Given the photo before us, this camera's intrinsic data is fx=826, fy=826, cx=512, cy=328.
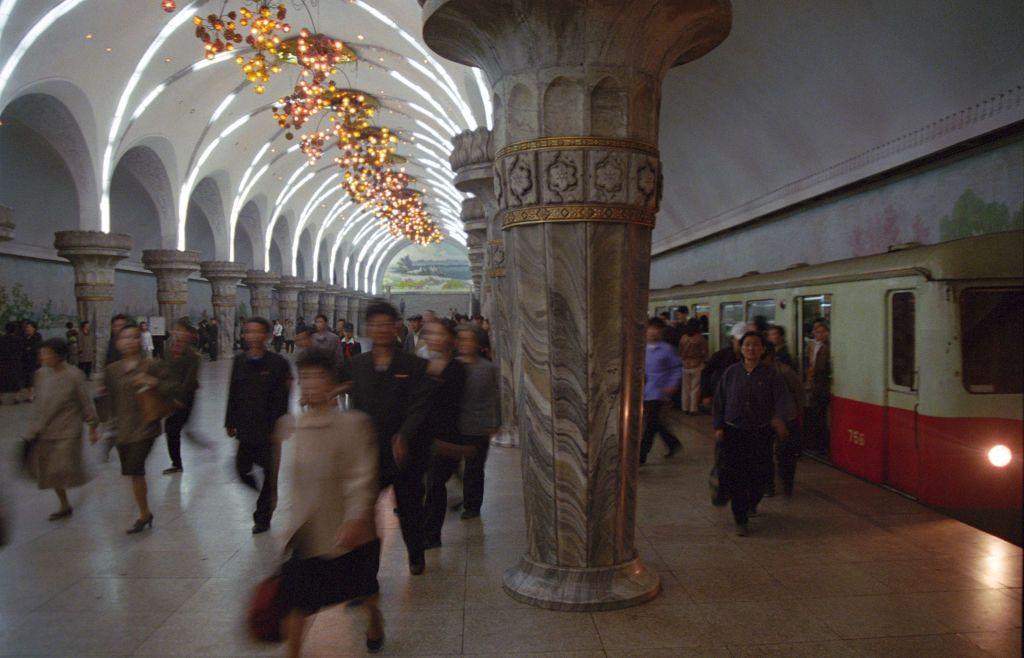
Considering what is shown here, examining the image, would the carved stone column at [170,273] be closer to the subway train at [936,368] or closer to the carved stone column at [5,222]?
the carved stone column at [5,222]

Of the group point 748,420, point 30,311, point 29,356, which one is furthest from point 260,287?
point 748,420

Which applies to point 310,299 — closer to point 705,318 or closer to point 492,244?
point 705,318

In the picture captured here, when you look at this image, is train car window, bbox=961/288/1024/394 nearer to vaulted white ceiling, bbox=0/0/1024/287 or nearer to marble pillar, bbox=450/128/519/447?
vaulted white ceiling, bbox=0/0/1024/287

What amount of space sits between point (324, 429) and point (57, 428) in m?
3.31

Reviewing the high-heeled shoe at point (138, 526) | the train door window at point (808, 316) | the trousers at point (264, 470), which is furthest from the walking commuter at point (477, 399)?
the train door window at point (808, 316)

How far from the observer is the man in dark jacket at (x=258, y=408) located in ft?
18.5

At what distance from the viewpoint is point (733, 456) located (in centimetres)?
564

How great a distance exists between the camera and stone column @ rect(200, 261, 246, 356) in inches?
1129

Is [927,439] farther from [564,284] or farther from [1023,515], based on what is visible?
[1023,515]

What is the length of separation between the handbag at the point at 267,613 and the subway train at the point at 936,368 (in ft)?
13.5

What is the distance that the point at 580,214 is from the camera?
165 inches

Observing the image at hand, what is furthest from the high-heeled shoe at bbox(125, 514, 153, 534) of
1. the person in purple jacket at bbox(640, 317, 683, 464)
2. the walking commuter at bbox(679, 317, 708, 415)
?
the walking commuter at bbox(679, 317, 708, 415)

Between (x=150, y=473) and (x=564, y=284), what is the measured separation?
17.9 feet

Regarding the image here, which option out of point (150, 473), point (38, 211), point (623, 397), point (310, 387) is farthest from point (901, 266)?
point (38, 211)
